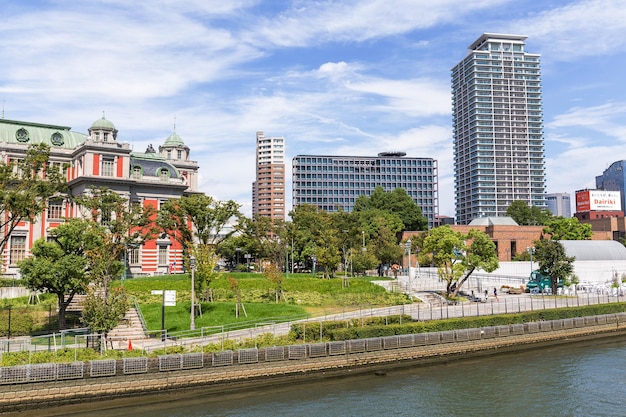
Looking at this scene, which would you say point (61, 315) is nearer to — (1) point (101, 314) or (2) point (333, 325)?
(1) point (101, 314)

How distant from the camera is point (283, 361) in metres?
33.4

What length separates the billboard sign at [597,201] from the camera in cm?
13200

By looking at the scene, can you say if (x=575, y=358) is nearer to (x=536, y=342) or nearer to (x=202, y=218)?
(x=536, y=342)

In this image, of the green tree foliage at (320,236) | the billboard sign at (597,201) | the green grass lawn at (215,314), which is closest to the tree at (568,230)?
the billboard sign at (597,201)

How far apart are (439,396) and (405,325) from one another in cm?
997

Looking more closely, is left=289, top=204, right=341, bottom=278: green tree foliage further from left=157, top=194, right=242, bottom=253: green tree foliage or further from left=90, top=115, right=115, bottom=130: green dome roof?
left=90, top=115, right=115, bottom=130: green dome roof

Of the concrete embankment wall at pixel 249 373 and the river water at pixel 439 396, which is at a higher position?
the concrete embankment wall at pixel 249 373

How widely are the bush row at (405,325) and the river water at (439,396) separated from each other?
11.3 ft

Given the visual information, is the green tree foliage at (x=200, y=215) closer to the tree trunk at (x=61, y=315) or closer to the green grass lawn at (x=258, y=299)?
the green grass lawn at (x=258, y=299)

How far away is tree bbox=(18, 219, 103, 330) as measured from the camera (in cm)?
3825

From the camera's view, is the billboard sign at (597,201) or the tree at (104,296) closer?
the tree at (104,296)

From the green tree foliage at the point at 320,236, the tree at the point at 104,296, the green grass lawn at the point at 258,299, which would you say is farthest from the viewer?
the green tree foliage at the point at 320,236

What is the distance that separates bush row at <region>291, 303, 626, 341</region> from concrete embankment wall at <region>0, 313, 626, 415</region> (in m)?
1.02

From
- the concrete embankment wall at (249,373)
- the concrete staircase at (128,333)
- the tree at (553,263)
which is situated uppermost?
the tree at (553,263)
